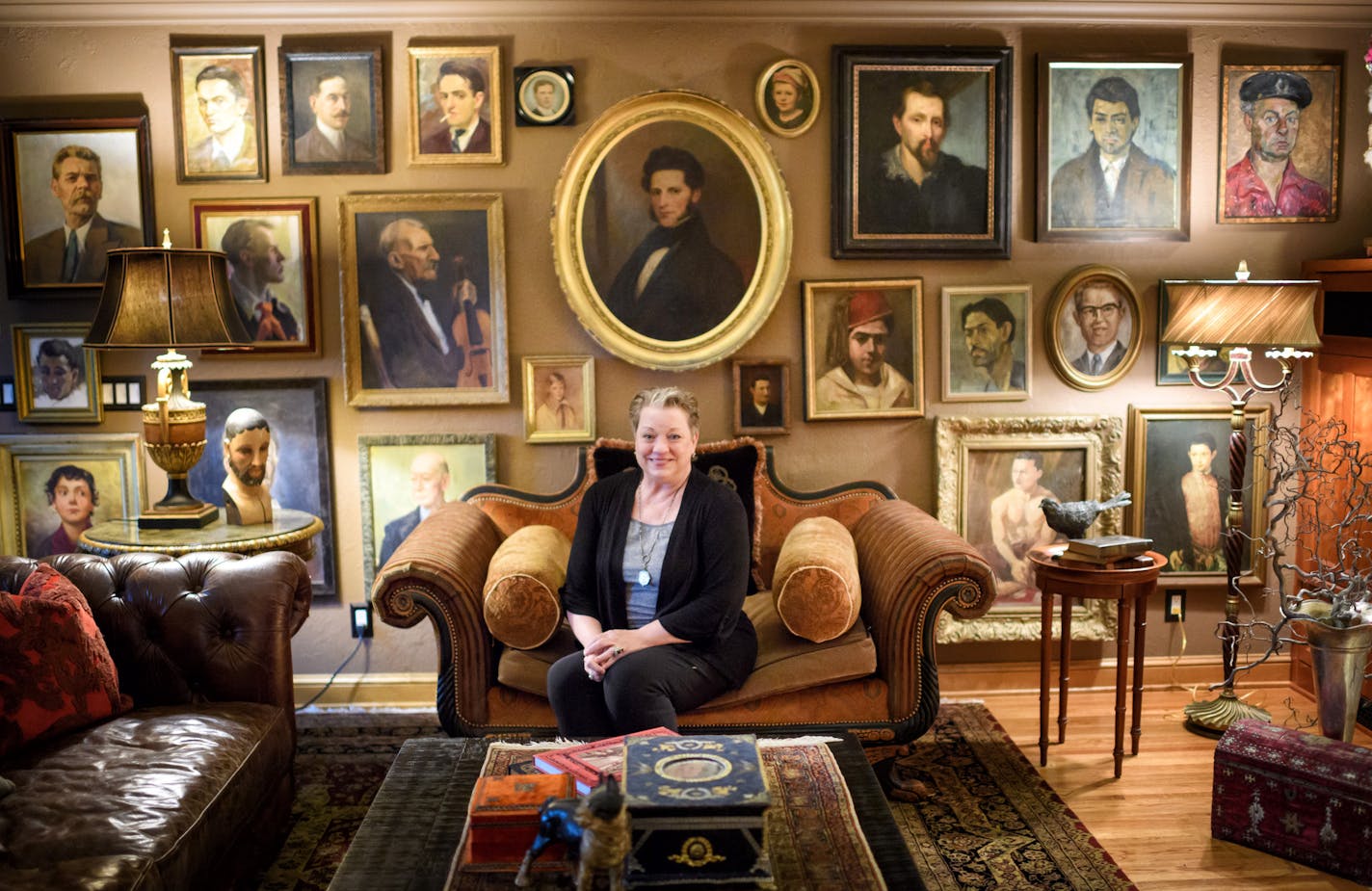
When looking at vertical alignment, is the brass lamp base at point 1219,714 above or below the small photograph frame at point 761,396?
below

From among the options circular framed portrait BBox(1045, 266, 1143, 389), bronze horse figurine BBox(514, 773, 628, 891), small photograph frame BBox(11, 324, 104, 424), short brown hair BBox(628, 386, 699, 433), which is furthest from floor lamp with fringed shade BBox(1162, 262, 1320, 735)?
small photograph frame BBox(11, 324, 104, 424)

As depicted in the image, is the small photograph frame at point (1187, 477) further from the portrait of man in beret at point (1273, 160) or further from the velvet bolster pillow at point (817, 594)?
the velvet bolster pillow at point (817, 594)

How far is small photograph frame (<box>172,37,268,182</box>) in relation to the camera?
380cm

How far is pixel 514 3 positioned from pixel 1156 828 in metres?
3.17

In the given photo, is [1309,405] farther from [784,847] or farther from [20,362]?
[20,362]

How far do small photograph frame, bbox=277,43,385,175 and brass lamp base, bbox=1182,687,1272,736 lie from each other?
3.26 m

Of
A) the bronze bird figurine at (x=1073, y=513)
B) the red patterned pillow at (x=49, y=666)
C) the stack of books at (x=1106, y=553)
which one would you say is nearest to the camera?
the red patterned pillow at (x=49, y=666)

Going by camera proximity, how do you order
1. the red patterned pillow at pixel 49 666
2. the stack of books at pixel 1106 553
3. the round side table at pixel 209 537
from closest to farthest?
the red patterned pillow at pixel 49 666 → the round side table at pixel 209 537 → the stack of books at pixel 1106 553

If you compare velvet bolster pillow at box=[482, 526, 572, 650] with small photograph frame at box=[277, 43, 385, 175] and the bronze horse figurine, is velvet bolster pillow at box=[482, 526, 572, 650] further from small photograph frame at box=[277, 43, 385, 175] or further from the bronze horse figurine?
small photograph frame at box=[277, 43, 385, 175]

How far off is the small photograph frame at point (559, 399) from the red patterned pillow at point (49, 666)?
1.61 metres

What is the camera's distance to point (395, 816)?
2.10m

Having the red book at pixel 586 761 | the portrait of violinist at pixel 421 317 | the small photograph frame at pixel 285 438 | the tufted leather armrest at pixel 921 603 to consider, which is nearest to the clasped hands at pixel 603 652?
the red book at pixel 586 761

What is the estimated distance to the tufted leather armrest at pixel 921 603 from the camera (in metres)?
3.08

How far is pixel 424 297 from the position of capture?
12.8 feet
